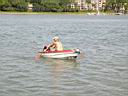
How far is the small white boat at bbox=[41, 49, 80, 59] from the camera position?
33.0m

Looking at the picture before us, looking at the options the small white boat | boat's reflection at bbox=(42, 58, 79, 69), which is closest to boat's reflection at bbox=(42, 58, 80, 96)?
boat's reflection at bbox=(42, 58, 79, 69)

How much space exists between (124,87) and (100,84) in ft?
4.51

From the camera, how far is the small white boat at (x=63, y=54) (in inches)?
1300

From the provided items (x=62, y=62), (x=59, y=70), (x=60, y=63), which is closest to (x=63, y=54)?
(x=62, y=62)

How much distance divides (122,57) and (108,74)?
957 cm

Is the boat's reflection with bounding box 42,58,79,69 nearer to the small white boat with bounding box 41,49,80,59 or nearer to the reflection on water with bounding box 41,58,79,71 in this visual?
the reflection on water with bounding box 41,58,79,71

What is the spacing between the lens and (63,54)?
33.1m

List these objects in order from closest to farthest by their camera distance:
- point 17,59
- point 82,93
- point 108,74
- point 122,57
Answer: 1. point 82,93
2. point 108,74
3. point 17,59
4. point 122,57

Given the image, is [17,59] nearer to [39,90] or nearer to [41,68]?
[41,68]

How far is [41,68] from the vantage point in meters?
29.6

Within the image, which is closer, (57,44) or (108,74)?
(108,74)

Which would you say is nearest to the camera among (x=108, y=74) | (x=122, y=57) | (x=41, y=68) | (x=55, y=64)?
(x=108, y=74)

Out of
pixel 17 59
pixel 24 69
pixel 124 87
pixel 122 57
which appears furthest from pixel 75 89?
pixel 122 57

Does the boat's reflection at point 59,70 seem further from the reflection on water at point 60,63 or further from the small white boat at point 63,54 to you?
the small white boat at point 63,54
